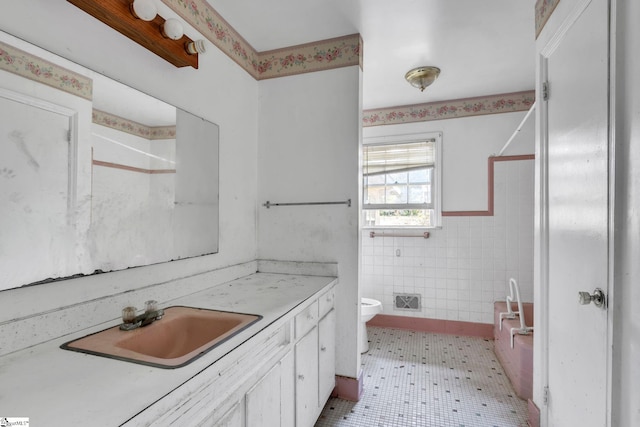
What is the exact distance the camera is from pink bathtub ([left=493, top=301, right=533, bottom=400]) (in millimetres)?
2006

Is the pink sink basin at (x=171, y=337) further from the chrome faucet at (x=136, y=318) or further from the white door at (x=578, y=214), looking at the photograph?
the white door at (x=578, y=214)

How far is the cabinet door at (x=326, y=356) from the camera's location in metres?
1.75

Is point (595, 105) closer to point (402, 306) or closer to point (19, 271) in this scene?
point (19, 271)

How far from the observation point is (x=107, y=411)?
0.63 m

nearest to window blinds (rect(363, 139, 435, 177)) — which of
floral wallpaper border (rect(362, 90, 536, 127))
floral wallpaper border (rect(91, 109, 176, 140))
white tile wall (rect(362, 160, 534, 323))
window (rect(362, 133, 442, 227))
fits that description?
window (rect(362, 133, 442, 227))

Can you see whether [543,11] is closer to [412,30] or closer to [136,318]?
[412,30]

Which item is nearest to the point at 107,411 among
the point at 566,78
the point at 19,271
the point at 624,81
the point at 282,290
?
the point at 19,271

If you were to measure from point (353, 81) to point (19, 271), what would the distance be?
6.46ft

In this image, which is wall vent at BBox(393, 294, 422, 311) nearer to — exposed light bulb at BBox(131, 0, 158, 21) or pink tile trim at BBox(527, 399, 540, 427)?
pink tile trim at BBox(527, 399, 540, 427)

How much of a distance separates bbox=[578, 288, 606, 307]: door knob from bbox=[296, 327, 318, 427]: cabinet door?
119 cm

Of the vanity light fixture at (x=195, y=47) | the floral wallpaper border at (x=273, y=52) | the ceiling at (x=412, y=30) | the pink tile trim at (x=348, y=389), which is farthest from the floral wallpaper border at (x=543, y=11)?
the pink tile trim at (x=348, y=389)

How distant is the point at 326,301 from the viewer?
74.0 inches

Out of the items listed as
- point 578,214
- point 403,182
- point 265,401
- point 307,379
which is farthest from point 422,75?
point 265,401

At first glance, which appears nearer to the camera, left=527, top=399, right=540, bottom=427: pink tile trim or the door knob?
the door knob
